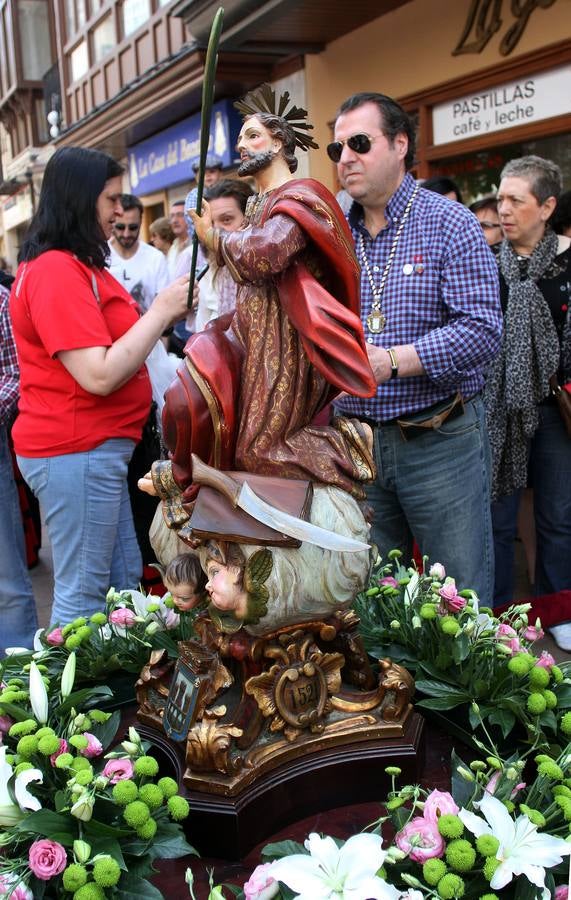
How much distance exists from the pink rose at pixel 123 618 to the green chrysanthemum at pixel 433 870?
30.7 inches

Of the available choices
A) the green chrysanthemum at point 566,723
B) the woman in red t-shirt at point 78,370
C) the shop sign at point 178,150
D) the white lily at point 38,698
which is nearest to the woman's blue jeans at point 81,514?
the woman in red t-shirt at point 78,370

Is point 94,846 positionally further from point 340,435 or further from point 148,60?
point 148,60

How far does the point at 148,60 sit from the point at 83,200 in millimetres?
7445

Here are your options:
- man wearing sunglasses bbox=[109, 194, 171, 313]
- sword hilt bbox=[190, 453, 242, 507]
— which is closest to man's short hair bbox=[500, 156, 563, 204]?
man wearing sunglasses bbox=[109, 194, 171, 313]

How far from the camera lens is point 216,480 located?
116 centimetres

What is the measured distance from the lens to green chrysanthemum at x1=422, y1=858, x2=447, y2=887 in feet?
3.12

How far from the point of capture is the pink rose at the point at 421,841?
3.23 feet

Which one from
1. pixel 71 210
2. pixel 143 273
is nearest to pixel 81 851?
pixel 71 210

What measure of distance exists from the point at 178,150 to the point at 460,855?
9210 millimetres

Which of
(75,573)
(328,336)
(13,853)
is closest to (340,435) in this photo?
(328,336)

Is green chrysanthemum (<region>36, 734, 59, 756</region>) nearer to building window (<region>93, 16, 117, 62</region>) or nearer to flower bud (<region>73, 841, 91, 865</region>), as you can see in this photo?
flower bud (<region>73, 841, 91, 865</region>)

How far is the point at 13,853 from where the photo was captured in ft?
3.53

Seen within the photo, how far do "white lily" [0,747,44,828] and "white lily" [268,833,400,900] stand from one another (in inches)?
12.6

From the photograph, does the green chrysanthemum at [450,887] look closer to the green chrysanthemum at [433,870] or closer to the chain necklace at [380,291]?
the green chrysanthemum at [433,870]
